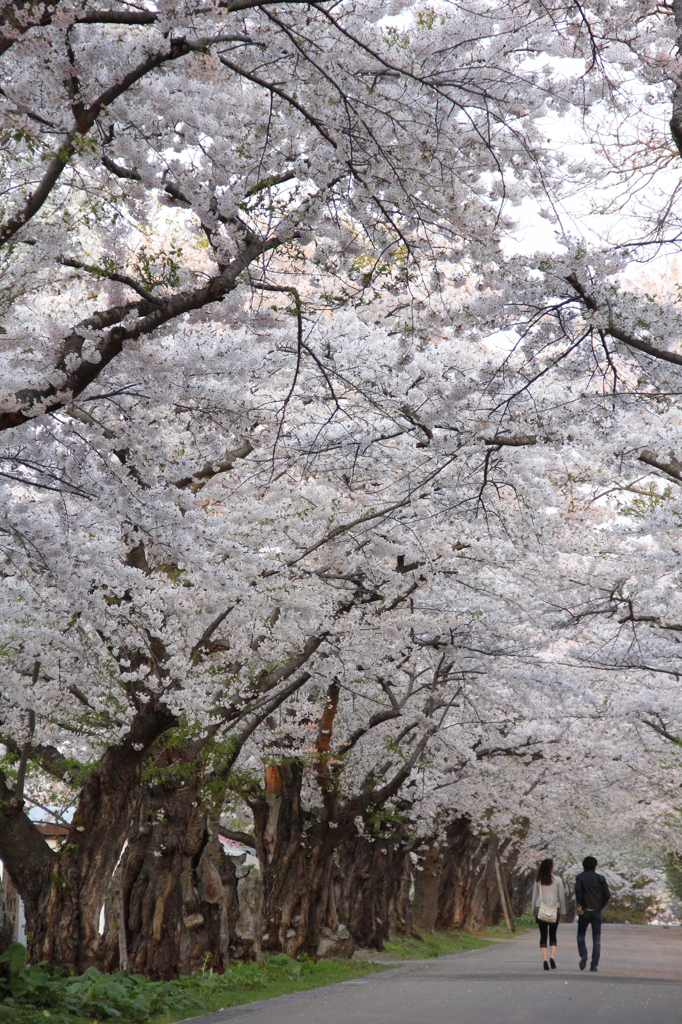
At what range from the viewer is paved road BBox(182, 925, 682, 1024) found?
957 cm

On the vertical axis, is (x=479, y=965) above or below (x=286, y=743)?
below

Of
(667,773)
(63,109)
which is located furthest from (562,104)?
(667,773)

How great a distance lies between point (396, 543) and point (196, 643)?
3493mm

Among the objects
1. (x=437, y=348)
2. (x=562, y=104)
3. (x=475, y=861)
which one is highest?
(x=437, y=348)

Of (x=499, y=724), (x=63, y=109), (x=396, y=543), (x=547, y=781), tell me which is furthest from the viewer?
(x=547, y=781)

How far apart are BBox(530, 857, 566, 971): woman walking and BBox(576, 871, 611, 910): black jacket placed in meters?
0.45

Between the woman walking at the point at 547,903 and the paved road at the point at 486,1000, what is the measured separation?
0.55m

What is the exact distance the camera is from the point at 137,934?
12156 mm

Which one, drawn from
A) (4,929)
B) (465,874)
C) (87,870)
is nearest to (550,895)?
(87,870)

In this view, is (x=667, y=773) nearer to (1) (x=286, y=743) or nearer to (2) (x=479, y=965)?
(2) (x=479, y=965)

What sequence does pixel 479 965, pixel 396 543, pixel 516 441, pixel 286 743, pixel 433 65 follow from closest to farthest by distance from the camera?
pixel 433 65, pixel 516 441, pixel 396 543, pixel 286 743, pixel 479 965

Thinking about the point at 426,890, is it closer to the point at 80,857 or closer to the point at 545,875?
the point at 545,875

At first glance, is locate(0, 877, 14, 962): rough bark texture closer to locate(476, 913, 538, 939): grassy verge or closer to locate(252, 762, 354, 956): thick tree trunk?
locate(252, 762, 354, 956): thick tree trunk

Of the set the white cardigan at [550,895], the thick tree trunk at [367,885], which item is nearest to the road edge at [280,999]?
the white cardigan at [550,895]
